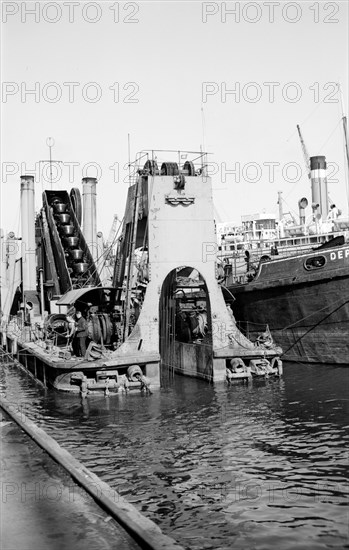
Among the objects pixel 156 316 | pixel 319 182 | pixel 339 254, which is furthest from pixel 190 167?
pixel 319 182

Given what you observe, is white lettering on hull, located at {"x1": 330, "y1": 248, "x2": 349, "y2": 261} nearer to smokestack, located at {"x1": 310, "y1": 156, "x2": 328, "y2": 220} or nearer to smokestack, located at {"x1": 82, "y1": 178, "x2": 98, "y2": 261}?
smokestack, located at {"x1": 82, "y1": 178, "x2": 98, "y2": 261}

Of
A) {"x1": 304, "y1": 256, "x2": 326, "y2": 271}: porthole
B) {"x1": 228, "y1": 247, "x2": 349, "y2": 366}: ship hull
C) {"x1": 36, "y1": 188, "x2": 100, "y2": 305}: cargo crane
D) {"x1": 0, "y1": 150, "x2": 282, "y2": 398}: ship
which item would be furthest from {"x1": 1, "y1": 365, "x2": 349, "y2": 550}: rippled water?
{"x1": 36, "y1": 188, "x2": 100, "y2": 305}: cargo crane

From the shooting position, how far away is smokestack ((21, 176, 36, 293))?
29453 mm

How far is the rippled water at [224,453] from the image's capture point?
774 cm

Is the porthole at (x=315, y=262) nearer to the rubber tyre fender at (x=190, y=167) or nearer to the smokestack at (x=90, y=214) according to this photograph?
the rubber tyre fender at (x=190, y=167)

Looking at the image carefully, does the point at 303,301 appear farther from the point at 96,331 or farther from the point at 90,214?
the point at 90,214

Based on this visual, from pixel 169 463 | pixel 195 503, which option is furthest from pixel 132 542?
pixel 169 463

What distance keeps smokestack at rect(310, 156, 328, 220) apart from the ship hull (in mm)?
20057

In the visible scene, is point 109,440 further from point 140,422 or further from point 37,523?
point 37,523

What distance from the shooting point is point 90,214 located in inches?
1268

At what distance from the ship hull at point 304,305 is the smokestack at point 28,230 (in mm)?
9765

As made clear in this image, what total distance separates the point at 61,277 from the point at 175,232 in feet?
44.1

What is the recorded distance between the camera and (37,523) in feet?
23.6

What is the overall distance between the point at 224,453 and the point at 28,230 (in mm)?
20441
